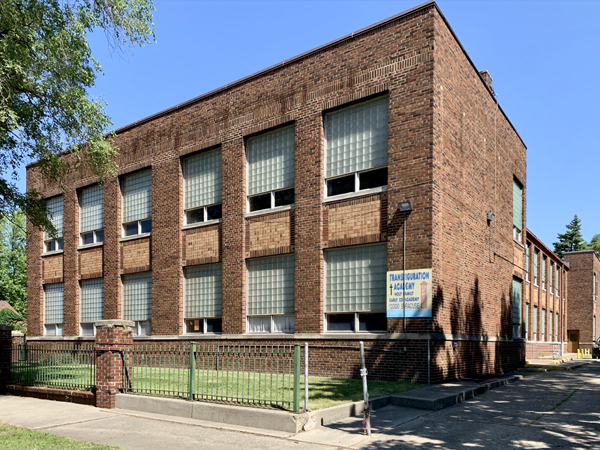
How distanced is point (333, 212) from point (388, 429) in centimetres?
780

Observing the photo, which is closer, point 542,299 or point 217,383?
point 217,383

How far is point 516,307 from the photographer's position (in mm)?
23359

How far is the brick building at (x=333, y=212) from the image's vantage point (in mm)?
14836

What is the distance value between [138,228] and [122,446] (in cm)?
1451

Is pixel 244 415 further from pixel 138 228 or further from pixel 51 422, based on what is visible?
pixel 138 228

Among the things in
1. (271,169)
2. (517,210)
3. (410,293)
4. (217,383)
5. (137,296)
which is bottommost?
(217,383)

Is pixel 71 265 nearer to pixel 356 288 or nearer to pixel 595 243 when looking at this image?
pixel 356 288

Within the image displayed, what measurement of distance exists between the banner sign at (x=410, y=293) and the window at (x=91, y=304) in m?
13.7

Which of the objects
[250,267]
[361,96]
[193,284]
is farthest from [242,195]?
[361,96]

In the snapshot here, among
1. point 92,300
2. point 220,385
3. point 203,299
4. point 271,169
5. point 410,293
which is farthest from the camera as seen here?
point 92,300

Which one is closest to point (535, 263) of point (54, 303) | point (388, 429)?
point (54, 303)

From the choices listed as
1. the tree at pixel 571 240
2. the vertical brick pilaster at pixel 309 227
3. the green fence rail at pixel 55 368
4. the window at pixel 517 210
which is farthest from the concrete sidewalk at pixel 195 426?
the tree at pixel 571 240

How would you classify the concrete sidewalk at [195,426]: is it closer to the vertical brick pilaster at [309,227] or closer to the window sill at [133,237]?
the vertical brick pilaster at [309,227]

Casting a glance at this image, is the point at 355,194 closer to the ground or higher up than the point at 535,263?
higher up
